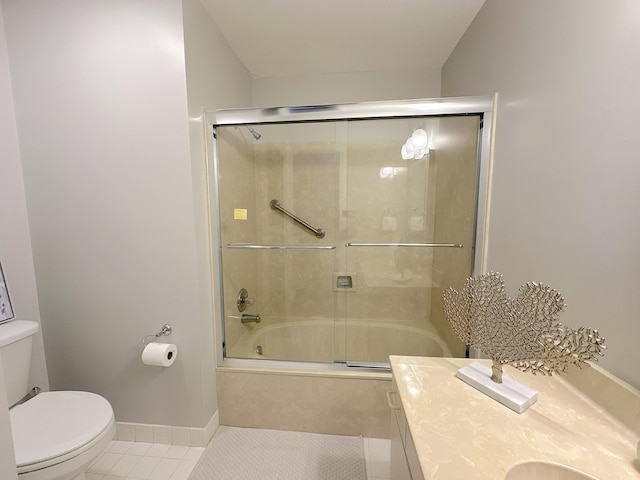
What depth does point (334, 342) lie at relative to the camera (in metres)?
1.92

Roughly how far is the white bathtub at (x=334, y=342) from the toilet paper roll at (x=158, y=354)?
40cm

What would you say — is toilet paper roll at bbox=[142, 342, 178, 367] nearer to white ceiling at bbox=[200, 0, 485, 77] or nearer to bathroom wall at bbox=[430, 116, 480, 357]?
bathroom wall at bbox=[430, 116, 480, 357]

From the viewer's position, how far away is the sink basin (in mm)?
561

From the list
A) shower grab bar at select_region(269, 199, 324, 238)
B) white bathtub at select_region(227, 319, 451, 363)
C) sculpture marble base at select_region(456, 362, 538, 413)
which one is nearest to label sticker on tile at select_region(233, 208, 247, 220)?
shower grab bar at select_region(269, 199, 324, 238)

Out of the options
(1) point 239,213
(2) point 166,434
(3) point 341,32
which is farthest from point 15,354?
(3) point 341,32

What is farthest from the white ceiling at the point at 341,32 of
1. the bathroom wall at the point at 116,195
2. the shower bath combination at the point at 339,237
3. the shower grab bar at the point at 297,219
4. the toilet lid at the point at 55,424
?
the toilet lid at the point at 55,424

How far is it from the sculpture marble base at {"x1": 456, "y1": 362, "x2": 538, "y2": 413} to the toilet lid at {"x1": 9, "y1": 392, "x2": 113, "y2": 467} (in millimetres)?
1489

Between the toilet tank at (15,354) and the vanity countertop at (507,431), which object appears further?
the toilet tank at (15,354)

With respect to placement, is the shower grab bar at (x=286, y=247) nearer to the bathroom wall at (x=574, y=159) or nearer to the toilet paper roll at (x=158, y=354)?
the toilet paper roll at (x=158, y=354)

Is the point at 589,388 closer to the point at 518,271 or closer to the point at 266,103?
the point at 518,271

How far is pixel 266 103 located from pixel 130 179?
1424mm

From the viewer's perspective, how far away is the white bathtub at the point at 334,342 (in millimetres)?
1787

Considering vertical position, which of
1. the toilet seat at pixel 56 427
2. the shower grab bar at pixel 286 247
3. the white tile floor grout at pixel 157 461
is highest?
the shower grab bar at pixel 286 247

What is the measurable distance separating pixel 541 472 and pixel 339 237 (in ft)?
5.69
